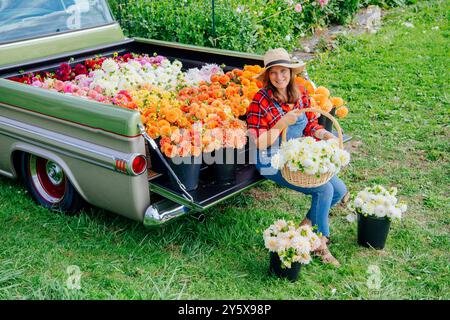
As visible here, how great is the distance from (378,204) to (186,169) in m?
1.26

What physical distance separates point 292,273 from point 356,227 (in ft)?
2.95

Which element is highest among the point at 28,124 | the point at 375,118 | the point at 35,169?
the point at 28,124

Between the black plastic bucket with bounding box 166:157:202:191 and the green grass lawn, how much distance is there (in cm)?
50

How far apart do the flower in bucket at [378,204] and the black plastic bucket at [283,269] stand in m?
0.66

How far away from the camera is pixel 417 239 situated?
12.6ft

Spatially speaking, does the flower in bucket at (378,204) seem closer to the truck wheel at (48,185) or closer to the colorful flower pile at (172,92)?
the colorful flower pile at (172,92)

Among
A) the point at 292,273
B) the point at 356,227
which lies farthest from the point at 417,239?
the point at 292,273

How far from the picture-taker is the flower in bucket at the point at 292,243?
126 inches

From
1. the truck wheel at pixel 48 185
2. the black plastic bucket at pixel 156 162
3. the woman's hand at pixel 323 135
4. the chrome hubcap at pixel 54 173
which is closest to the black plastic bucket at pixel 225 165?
the black plastic bucket at pixel 156 162

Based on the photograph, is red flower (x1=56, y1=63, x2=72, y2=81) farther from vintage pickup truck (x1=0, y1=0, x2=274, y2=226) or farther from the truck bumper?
the truck bumper

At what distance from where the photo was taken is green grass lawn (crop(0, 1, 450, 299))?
3289 mm

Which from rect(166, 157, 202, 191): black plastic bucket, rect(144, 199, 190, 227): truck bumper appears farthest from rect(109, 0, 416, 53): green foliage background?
rect(144, 199, 190, 227): truck bumper

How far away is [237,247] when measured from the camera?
3.73 meters

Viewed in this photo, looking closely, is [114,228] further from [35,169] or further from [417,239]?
[417,239]
